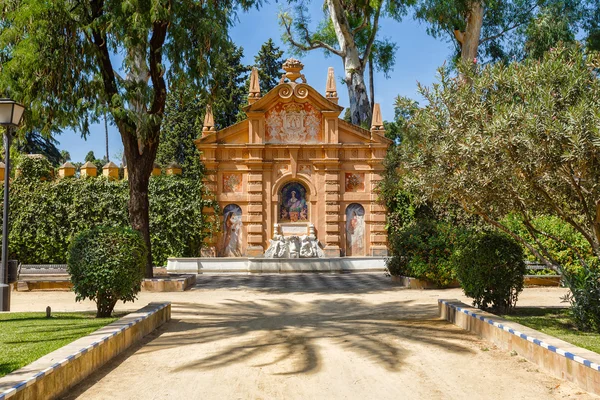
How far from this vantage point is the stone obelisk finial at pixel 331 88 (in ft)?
86.8

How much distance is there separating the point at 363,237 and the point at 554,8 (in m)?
14.0

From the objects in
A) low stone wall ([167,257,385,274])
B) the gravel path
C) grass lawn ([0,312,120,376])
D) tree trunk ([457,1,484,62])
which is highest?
tree trunk ([457,1,484,62])

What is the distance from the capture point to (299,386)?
599cm

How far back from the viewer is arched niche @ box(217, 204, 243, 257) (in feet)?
84.0

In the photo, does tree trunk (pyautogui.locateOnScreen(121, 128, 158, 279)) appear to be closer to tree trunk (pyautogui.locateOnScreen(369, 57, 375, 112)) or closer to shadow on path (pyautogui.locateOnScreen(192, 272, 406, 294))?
shadow on path (pyautogui.locateOnScreen(192, 272, 406, 294))

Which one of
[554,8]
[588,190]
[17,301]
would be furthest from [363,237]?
[588,190]

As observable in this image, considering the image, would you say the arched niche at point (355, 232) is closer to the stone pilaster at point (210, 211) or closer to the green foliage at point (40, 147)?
the stone pilaster at point (210, 211)

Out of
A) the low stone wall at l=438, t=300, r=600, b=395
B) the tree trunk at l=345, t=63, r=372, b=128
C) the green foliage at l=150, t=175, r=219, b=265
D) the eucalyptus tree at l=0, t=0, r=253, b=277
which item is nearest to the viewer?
the low stone wall at l=438, t=300, r=600, b=395

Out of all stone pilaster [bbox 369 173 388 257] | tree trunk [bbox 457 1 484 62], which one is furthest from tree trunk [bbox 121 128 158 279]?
tree trunk [bbox 457 1 484 62]

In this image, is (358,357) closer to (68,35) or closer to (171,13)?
(171,13)

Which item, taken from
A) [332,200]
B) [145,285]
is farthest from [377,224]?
[145,285]

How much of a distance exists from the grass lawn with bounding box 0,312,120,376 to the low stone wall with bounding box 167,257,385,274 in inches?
457

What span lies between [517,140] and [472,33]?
69.6 ft

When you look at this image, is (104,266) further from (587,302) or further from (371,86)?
(371,86)
